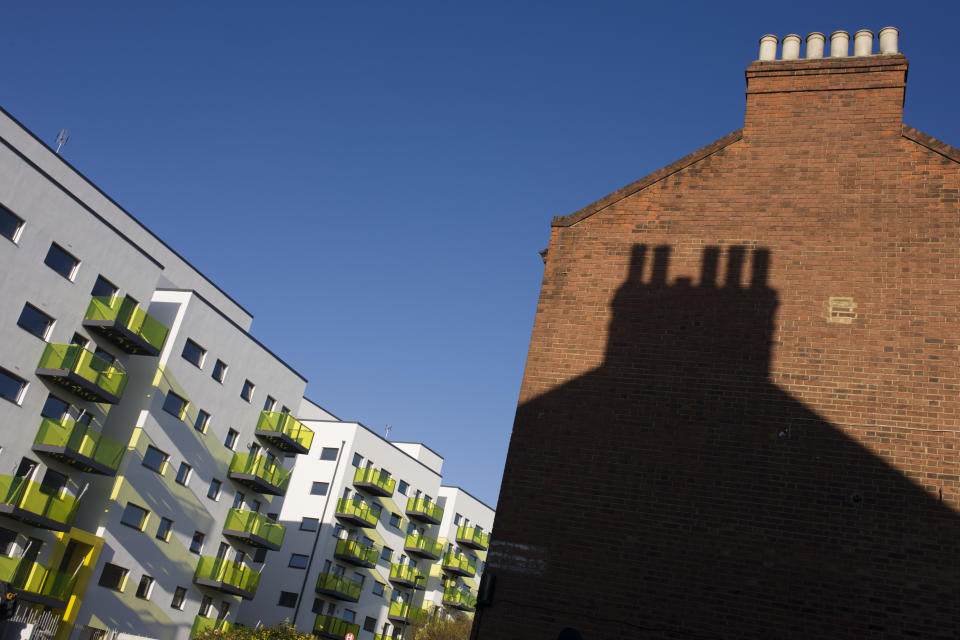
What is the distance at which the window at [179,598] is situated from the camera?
106 ft

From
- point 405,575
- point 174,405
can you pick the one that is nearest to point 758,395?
point 174,405

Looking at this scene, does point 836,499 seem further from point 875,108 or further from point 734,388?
point 875,108

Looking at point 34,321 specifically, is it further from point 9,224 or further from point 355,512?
point 355,512

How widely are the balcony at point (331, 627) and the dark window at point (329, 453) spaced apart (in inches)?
376

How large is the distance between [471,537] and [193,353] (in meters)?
34.7

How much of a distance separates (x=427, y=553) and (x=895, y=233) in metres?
48.6

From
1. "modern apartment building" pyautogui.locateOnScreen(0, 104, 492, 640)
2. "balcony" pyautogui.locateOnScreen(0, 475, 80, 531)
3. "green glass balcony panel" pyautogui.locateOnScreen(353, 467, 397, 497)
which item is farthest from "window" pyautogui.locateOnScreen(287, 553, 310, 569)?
"balcony" pyautogui.locateOnScreen(0, 475, 80, 531)

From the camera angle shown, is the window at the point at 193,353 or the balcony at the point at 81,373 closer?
the balcony at the point at 81,373

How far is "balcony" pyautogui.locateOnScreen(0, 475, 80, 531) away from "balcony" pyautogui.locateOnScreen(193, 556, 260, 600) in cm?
846

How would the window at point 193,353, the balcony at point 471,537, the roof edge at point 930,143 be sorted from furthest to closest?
the balcony at point 471,537, the window at point 193,353, the roof edge at point 930,143

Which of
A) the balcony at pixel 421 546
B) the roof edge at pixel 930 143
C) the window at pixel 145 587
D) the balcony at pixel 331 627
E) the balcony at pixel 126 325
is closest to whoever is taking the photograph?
the roof edge at pixel 930 143

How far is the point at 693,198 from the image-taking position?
42.8ft

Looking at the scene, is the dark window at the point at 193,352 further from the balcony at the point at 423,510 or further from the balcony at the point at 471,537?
the balcony at the point at 471,537

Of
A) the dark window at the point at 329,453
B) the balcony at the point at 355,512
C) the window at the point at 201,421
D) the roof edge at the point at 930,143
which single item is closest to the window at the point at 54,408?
the window at the point at 201,421
